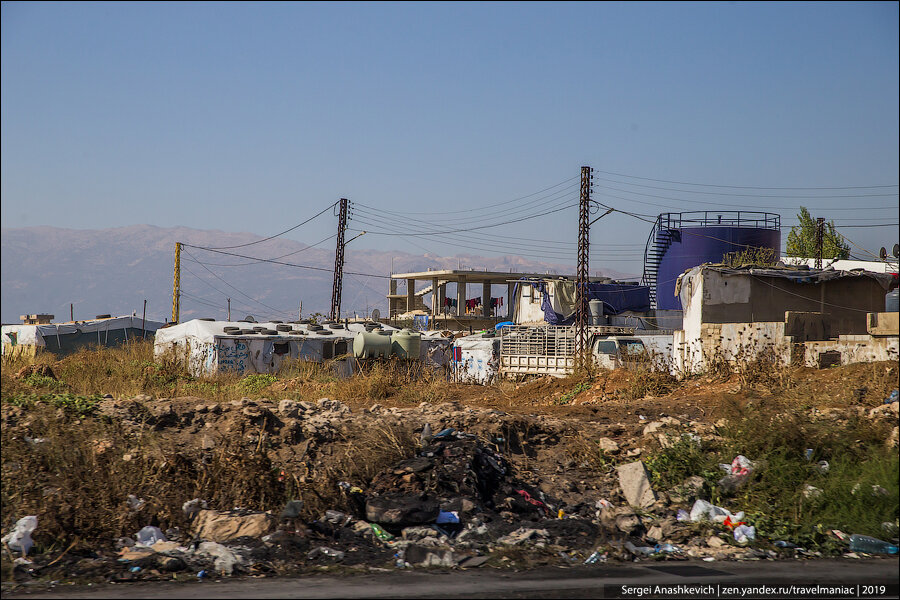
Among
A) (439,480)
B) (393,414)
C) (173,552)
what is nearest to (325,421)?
(393,414)

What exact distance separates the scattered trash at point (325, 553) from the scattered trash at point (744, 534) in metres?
4.45

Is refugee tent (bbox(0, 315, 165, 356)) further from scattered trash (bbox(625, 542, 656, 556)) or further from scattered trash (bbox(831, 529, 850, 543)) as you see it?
scattered trash (bbox(831, 529, 850, 543))

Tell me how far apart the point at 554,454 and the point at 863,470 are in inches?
158

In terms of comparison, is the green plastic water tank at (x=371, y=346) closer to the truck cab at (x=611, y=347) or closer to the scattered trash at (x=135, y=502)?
the truck cab at (x=611, y=347)

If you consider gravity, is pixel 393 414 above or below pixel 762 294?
below

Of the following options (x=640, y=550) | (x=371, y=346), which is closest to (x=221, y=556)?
(x=640, y=550)

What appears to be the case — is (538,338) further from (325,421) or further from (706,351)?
(325,421)

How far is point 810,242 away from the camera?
2085 inches

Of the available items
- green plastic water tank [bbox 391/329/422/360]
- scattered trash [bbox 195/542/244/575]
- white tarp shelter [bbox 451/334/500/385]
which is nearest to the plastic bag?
scattered trash [bbox 195/542/244/575]

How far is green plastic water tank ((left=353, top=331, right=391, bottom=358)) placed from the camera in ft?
86.3

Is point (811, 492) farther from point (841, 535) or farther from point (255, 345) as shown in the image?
point (255, 345)

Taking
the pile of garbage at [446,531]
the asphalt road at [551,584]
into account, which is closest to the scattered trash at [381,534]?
the pile of garbage at [446,531]

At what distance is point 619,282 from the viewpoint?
1946 inches

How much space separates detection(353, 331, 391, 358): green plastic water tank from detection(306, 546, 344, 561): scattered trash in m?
18.8
